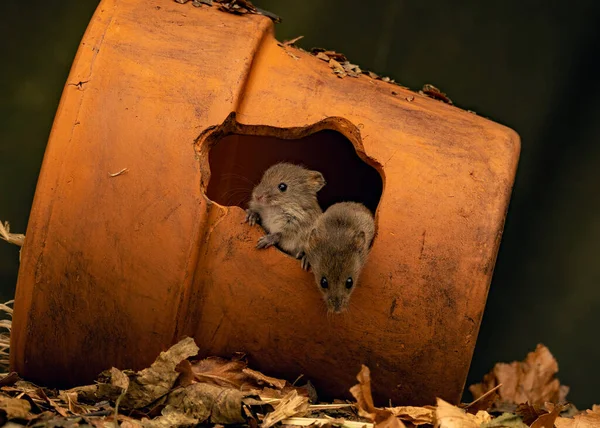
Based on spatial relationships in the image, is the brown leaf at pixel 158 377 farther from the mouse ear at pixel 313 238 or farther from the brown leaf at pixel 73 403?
the mouse ear at pixel 313 238

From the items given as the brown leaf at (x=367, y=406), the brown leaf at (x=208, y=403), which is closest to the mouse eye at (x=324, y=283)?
the brown leaf at (x=367, y=406)

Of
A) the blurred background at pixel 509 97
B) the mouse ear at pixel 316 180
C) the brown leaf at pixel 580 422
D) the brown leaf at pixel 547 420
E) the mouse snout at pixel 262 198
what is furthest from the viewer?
the blurred background at pixel 509 97

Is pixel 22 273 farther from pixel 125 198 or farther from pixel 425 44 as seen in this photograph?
pixel 425 44

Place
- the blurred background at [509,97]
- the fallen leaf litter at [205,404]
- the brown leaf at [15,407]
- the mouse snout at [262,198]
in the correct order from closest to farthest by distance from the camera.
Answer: the brown leaf at [15,407] → the fallen leaf litter at [205,404] → the mouse snout at [262,198] → the blurred background at [509,97]

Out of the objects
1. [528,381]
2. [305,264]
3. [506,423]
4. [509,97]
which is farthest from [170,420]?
[509,97]

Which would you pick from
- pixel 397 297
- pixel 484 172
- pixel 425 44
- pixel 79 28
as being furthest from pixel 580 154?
pixel 79 28

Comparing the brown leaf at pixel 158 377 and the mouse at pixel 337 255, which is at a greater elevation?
the mouse at pixel 337 255

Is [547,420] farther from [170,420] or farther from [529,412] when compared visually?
[170,420]
